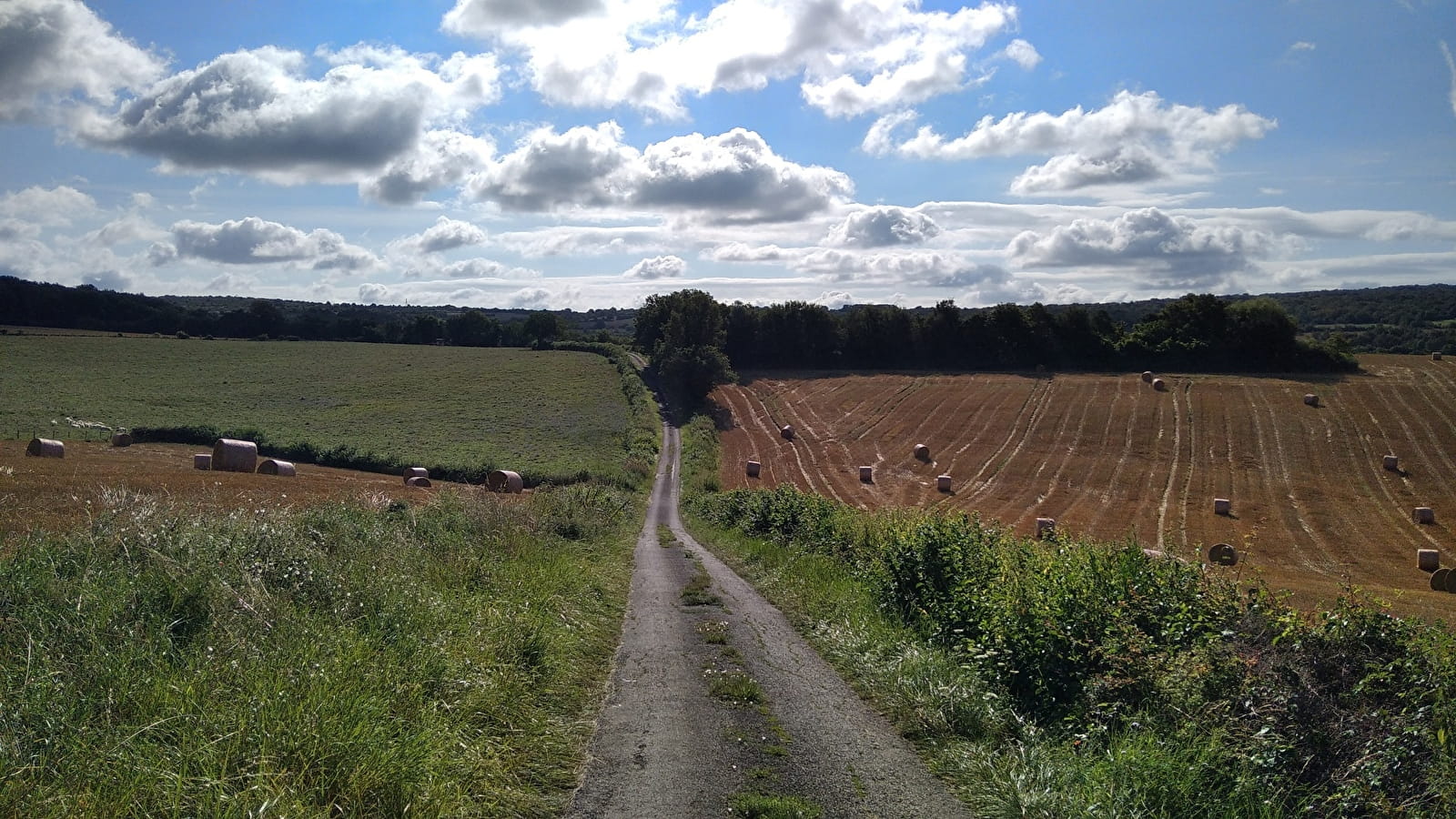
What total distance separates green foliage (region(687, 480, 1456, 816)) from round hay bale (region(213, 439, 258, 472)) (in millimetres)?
38739

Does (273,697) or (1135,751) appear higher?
(273,697)

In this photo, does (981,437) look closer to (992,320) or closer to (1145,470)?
(1145,470)

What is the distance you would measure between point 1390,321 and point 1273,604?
130 meters

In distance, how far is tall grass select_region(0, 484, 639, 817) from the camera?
5020 mm

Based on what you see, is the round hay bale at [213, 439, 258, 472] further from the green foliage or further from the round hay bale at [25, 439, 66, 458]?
the green foliage

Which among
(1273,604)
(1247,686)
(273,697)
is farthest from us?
(1273,604)

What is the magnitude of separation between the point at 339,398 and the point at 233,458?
102ft

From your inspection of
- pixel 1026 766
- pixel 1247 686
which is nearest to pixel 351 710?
pixel 1026 766

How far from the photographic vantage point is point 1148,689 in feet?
23.3

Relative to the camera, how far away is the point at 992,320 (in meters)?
87.9

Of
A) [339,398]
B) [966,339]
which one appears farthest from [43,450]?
[966,339]

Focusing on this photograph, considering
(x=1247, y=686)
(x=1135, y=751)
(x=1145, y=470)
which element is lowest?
(x=1145, y=470)

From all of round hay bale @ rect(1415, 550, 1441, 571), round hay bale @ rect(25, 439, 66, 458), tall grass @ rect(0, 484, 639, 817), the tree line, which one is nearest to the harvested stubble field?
round hay bale @ rect(1415, 550, 1441, 571)

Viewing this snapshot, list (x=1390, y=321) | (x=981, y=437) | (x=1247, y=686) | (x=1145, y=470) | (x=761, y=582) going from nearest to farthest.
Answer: (x=1247, y=686)
(x=761, y=582)
(x=1145, y=470)
(x=981, y=437)
(x=1390, y=321)
